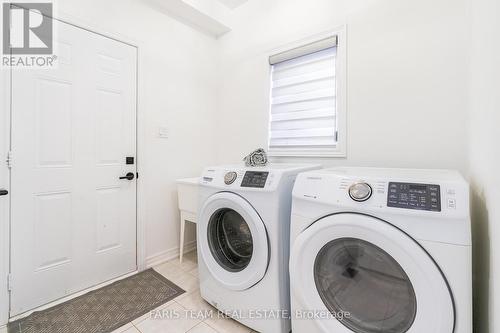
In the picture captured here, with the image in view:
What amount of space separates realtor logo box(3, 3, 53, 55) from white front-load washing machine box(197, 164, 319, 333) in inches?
57.0

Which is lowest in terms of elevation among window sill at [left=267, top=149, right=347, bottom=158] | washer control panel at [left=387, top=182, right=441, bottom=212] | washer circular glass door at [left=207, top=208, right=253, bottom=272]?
washer circular glass door at [left=207, top=208, right=253, bottom=272]

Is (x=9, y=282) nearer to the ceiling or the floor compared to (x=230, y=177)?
nearer to the floor

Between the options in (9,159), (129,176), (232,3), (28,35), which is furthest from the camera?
(232,3)

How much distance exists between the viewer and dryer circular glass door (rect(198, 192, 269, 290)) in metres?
1.26

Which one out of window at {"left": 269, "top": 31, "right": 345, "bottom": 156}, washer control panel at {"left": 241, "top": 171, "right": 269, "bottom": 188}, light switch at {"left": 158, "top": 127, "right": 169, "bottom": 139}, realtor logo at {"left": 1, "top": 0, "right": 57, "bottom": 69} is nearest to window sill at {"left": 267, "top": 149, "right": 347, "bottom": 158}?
window at {"left": 269, "top": 31, "right": 345, "bottom": 156}

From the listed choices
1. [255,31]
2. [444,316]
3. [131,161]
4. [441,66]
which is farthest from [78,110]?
[441,66]

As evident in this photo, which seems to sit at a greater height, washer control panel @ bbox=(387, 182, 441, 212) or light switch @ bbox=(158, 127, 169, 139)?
light switch @ bbox=(158, 127, 169, 139)

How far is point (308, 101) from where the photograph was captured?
203cm

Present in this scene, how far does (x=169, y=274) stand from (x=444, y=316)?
6.28 feet

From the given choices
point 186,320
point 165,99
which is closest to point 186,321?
point 186,320

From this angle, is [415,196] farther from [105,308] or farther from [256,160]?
[105,308]

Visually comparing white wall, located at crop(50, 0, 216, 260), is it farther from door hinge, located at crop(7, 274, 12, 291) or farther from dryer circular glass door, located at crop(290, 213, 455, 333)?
dryer circular glass door, located at crop(290, 213, 455, 333)

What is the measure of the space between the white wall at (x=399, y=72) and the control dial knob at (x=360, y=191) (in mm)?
830

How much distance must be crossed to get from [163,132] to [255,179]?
133cm
